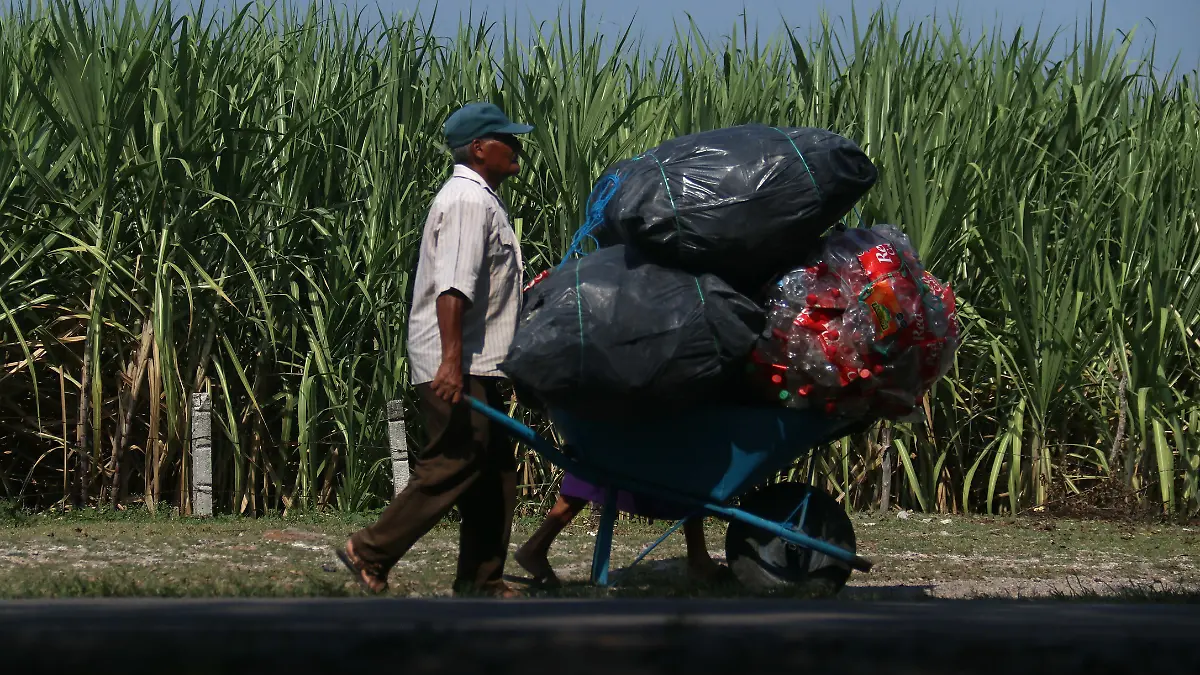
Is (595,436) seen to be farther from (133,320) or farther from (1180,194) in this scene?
(1180,194)

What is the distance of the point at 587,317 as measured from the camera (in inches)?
169

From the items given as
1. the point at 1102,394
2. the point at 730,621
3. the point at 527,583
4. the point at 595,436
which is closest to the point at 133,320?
the point at 527,583

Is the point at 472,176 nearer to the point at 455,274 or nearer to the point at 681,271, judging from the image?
the point at 455,274

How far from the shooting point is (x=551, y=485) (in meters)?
7.25

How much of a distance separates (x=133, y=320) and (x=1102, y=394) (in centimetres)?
468

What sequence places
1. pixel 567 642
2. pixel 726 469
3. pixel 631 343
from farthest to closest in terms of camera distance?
pixel 726 469 → pixel 631 343 → pixel 567 642

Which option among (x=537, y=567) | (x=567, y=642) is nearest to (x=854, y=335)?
(x=537, y=567)

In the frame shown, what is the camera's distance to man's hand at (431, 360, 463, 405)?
14.4ft

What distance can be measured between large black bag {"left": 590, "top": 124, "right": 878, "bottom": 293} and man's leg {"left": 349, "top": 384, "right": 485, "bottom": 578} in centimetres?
74

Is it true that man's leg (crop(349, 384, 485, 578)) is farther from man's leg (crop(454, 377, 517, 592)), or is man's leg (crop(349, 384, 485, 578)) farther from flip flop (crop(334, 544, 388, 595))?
man's leg (crop(454, 377, 517, 592))

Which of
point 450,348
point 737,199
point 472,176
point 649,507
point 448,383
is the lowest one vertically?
point 649,507

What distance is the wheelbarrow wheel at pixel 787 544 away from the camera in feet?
15.0

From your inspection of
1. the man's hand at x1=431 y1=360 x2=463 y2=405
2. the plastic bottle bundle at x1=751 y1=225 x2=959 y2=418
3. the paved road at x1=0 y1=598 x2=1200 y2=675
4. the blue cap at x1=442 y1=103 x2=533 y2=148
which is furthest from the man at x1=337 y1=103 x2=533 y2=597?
the paved road at x1=0 y1=598 x2=1200 y2=675

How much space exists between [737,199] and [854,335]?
51 centimetres
